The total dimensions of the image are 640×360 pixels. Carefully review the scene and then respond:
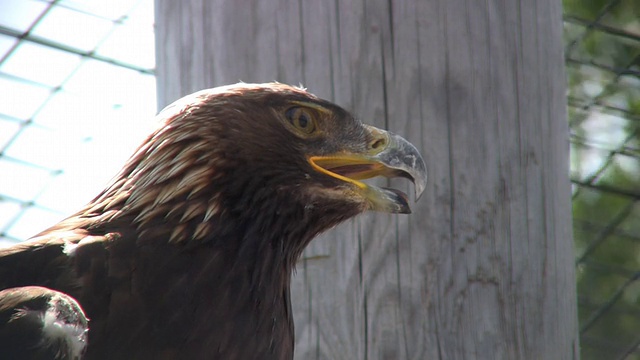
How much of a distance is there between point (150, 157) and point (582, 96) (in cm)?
446

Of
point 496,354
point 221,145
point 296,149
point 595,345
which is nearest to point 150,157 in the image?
point 221,145

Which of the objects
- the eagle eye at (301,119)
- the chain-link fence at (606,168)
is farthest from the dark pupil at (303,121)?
the chain-link fence at (606,168)

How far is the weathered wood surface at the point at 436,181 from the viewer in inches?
111

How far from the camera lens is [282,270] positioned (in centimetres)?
294

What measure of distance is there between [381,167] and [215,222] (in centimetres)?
54

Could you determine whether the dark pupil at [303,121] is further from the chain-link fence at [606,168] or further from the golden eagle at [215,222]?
the chain-link fence at [606,168]

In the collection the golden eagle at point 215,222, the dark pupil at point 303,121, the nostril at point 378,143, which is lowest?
the golden eagle at point 215,222

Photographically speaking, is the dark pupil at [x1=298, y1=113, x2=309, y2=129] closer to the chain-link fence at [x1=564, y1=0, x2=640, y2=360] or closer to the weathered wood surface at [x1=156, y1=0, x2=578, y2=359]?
the weathered wood surface at [x1=156, y1=0, x2=578, y2=359]

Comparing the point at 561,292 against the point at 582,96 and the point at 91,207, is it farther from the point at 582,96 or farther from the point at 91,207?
the point at 582,96

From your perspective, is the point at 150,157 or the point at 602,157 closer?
the point at 150,157

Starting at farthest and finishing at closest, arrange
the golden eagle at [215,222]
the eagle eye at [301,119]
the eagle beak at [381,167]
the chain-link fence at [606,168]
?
the chain-link fence at [606,168] → the eagle eye at [301,119] → the eagle beak at [381,167] → the golden eagle at [215,222]

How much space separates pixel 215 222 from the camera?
9.33ft

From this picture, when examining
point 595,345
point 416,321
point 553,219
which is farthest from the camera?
point 595,345

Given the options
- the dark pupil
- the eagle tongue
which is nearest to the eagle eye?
the dark pupil
